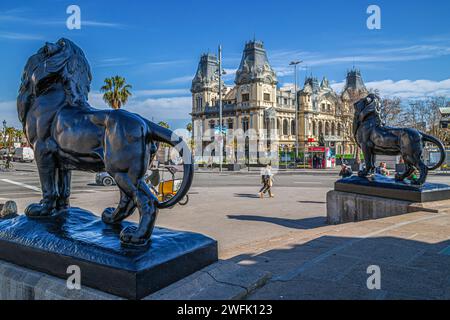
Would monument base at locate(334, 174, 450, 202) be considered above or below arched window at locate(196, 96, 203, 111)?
below

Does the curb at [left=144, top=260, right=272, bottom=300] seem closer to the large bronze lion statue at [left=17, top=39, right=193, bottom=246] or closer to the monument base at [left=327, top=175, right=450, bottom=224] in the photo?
the large bronze lion statue at [left=17, top=39, right=193, bottom=246]

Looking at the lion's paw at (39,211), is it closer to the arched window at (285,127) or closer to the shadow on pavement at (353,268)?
the shadow on pavement at (353,268)

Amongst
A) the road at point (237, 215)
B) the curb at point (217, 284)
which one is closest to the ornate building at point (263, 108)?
the road at point (237, 215)

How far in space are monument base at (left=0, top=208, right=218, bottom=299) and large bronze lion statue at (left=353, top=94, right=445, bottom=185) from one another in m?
6.28

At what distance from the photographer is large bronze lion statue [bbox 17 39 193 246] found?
293 cm

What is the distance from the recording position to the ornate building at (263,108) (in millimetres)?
66500

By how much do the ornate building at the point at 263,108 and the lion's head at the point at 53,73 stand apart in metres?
59.7

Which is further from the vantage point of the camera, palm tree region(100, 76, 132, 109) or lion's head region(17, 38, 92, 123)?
palm tree region(100, 76, 132, 109)

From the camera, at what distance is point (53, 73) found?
351cm

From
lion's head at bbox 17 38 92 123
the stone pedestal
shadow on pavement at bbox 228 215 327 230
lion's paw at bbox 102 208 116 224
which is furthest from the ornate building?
lion's paw at bbox 102 208 116 224

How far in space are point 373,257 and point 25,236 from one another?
3705 millimetres

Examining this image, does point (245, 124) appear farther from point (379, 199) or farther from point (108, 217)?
point (108, 217)

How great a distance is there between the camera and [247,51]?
240 feet
